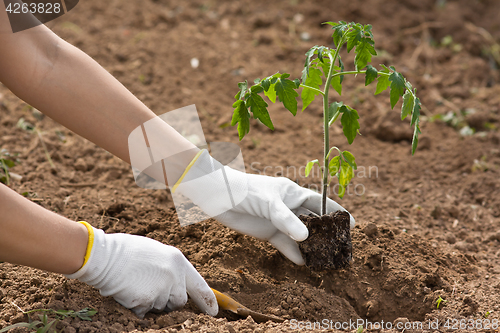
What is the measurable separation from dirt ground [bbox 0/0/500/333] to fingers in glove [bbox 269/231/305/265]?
0.10m

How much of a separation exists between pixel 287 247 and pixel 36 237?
1.12 m

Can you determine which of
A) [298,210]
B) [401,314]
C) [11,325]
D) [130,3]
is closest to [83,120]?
[11,325]

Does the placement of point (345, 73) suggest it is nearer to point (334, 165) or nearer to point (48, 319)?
point (334, 165)

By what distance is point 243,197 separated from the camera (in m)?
2.15

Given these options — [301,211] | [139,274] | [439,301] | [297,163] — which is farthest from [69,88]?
[439,301]

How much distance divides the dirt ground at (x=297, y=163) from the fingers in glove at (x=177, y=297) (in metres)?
0.05

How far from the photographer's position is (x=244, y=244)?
90.4 inches

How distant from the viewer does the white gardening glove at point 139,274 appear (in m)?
1.74

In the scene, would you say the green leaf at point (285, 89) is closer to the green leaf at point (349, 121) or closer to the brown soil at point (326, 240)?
the green leaf at point (349, 121)

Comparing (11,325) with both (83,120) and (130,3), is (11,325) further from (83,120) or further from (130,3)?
(130,3)

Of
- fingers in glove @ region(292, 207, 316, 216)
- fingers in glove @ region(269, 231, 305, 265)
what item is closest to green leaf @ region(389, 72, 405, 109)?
fingers in glove @ region(292, 207, 316, 216)

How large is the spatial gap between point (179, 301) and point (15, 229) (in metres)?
0.72

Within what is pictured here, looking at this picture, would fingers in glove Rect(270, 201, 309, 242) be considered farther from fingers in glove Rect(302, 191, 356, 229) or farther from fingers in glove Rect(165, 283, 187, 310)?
fingers in glove Rect(165, 283, 187, 310)

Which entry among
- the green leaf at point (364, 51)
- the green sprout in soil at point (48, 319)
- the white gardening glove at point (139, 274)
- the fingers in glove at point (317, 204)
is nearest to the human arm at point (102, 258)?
the white gardening glove at point (139, 274)
